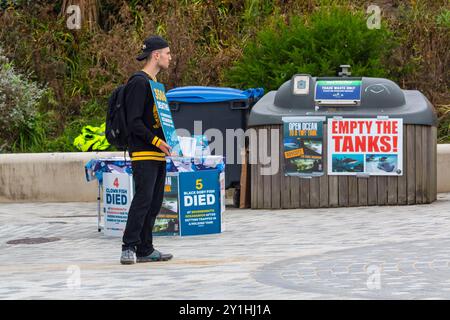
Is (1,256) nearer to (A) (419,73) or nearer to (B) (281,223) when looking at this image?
(B) (281,223)

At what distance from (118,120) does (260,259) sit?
60.3 inches

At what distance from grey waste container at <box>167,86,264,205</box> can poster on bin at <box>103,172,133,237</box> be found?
2.82 metres

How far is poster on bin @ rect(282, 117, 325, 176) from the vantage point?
1355cm

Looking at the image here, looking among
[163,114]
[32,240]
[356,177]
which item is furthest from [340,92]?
[163,114]

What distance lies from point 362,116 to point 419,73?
433 centimetres

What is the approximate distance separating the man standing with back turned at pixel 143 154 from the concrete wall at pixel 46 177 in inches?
232

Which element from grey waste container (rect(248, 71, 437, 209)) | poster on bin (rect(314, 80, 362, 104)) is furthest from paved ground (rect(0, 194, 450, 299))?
poster on bin (rect(314, 80, 362, 104))

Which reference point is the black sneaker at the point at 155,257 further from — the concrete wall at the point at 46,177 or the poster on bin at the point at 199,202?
the concrete wall at the point at 46,177

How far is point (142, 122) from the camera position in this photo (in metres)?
9.34

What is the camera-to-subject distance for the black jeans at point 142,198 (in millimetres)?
9352

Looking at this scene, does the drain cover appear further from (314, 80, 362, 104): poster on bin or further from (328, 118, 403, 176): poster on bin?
(314, 80, 362, 104): poster on bin

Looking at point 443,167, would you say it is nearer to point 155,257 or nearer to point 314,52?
point 314,52

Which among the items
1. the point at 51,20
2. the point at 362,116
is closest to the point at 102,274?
the point at 362,116

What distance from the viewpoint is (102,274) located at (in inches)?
354
